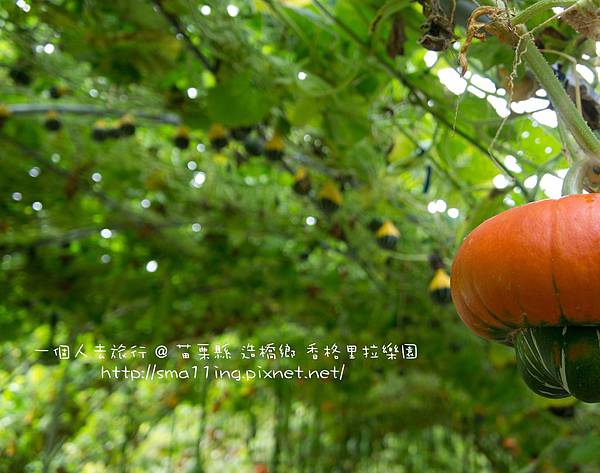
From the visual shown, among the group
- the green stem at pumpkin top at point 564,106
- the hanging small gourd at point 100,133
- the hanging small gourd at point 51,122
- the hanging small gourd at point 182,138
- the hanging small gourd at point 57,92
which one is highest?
the hanging small gourd at point 57,92

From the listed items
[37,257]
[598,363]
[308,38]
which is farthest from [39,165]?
[598,363]

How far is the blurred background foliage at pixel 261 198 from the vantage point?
0.98m

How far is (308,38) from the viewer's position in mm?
1051

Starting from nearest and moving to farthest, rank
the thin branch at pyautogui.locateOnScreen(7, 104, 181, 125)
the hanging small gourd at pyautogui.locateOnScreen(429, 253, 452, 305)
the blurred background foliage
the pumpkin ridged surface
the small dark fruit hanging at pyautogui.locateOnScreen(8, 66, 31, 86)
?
the pumpkin ridged surface < the blurred background foliage < the hanging small gourd at pyautogui.locateOnScreen(429, 253, 452, 305) < the small dark fruit hanging at pyautogui.locateOnScreen(8, 66, 31, 86) < the thin branch at pyautogui.locateOnScreen(7, 104, 181, 125)

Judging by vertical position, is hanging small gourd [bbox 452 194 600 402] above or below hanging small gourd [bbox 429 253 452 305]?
below

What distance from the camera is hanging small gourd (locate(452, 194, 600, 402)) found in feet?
1.23

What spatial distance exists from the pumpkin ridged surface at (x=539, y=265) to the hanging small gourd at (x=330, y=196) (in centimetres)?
103

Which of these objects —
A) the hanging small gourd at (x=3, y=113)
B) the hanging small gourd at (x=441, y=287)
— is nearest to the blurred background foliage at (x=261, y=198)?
the hanging small gourd at (x=3, y=113)

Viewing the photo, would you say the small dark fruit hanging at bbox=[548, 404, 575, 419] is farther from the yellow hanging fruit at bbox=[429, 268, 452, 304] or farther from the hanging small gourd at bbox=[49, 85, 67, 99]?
the hanging small gourd at bbox=[49, 85, 67, 99]

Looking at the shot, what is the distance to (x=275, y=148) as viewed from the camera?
4.51 ft

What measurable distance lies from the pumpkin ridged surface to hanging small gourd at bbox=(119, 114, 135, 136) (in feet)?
4.25

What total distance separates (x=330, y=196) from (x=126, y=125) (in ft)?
1.93

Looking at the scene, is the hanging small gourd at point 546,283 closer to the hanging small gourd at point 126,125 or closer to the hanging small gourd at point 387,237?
the hanging small gourd at point 387,237

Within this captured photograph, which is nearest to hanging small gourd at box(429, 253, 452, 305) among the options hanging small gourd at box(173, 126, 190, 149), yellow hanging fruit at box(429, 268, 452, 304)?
yellow hanging fruit at box(429, 268, 452, 304)
